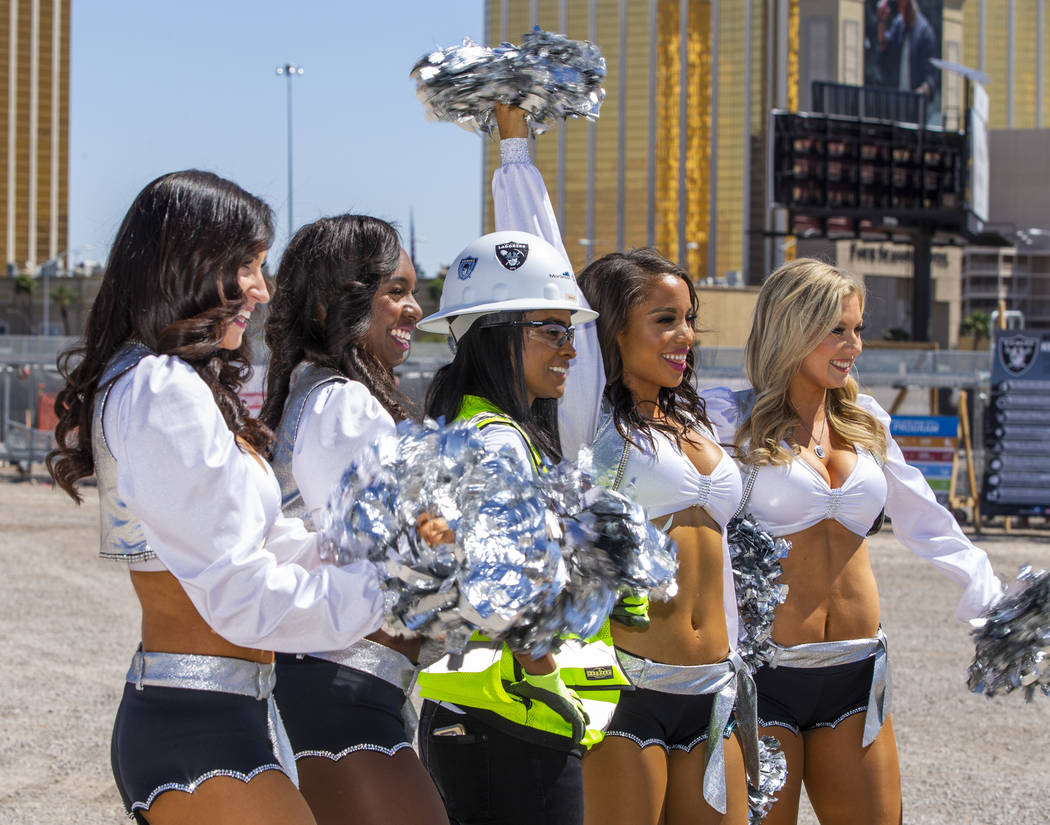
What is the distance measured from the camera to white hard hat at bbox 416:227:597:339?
2848 millimetres

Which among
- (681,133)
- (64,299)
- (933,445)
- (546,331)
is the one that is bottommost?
(933,445)

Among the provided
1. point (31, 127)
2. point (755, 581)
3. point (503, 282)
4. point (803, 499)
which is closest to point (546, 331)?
point (503, 282)

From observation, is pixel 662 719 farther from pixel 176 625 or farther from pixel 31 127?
pixel 31 127

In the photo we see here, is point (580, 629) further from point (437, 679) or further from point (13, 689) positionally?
point (13, 689)

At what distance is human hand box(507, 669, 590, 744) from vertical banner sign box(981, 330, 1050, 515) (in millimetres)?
12899

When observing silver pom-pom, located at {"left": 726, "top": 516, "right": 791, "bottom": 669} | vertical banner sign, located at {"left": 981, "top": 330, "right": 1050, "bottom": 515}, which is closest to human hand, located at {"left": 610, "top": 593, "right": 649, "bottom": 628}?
silver pom-pom, located at {"left": 726, "top": 516, "right": 791, "bottom": 669}

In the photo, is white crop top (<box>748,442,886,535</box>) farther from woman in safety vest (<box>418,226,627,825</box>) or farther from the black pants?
the black pants

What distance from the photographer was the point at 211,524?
84.0 inches

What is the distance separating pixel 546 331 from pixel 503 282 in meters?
0.14

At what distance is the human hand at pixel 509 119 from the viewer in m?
3.36

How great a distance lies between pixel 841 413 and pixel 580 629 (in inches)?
82.2

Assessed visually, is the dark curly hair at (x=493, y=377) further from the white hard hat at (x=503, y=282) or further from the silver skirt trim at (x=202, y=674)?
the silver skirt trim at (x=202, y=674)

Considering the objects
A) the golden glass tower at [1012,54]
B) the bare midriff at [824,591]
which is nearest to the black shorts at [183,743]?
the bare midriff at [824,591]

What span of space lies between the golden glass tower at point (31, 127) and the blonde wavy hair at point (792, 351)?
12106 centimetres
